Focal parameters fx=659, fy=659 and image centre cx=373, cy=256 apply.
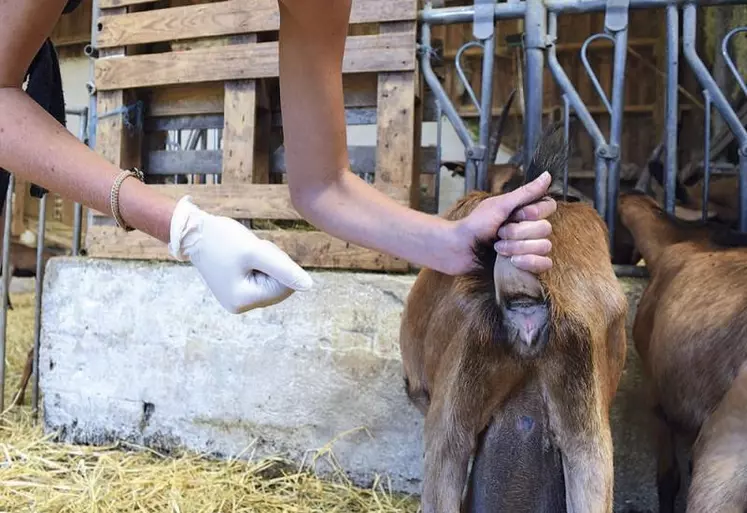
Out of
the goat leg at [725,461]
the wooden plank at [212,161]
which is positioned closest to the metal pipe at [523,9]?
the wooden plank at [212,161]

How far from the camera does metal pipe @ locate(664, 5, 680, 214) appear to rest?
2863 mm

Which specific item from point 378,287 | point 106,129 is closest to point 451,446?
point 378,287

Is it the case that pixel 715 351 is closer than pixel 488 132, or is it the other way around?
pixel 715 351

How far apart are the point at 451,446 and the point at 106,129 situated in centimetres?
285

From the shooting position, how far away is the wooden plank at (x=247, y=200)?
Result: 10.6ft

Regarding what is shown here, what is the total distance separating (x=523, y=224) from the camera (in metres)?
1.54

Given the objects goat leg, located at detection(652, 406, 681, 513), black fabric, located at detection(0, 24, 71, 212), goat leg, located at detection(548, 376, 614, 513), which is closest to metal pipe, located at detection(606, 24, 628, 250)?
goat leg, located at detection(652, 406, 681, 513)

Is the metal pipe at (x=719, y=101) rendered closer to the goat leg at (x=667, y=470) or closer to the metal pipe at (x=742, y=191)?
the metal pipe at (x=742, y=191)

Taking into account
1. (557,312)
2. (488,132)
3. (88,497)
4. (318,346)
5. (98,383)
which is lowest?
A: (88,497)

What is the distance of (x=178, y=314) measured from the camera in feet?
10.8

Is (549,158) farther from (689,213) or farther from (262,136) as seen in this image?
(689,213)

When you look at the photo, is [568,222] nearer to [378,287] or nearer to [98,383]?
[378,287]

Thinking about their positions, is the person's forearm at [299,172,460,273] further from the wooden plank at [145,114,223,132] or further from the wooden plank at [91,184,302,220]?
the wooden plank at [145,114,223,132]

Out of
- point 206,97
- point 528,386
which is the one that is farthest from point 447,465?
point 206,97
